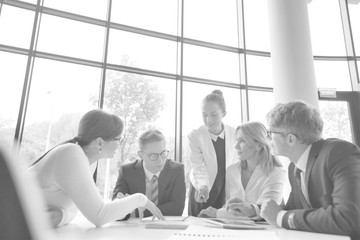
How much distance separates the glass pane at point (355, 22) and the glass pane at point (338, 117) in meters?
1.08

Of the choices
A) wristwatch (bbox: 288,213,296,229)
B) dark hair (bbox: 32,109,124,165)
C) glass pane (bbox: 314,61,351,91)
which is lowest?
wristwatch (bbox: 288,213,296,229)

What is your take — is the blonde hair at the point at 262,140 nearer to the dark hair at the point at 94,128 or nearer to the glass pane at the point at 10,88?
the dark hair at the point at 94,128

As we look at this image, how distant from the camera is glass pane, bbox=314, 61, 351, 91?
17.8 feet

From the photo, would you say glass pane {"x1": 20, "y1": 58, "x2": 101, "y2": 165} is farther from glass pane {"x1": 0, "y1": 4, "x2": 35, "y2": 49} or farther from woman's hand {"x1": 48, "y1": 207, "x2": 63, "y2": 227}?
woman's hand {"x1": 48, "y1": 207, "x2": 63, "y2": 227}

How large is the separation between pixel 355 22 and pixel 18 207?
674 cm

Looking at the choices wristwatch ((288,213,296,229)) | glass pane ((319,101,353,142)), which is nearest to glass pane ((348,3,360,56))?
glass pane ((319,101,353,142))

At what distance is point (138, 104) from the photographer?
4.72 metres

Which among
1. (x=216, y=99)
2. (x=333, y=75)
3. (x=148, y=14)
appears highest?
(x=148, y=14)

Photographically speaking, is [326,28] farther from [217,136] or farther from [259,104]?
[217,136]

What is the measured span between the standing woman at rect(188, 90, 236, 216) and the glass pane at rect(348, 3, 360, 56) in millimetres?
4599

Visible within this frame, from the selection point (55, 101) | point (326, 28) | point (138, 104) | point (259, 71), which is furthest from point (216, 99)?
point (326, 28)

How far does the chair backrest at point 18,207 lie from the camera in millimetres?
259

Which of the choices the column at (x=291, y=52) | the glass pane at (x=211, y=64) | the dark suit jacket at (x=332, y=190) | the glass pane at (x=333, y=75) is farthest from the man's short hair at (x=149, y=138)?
the glass pane at (x=333, y=75)

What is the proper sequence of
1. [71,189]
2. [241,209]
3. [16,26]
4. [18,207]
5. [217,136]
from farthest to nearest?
[16,26]
[217,136]
[241,209]
[71,189]
[18,207]
